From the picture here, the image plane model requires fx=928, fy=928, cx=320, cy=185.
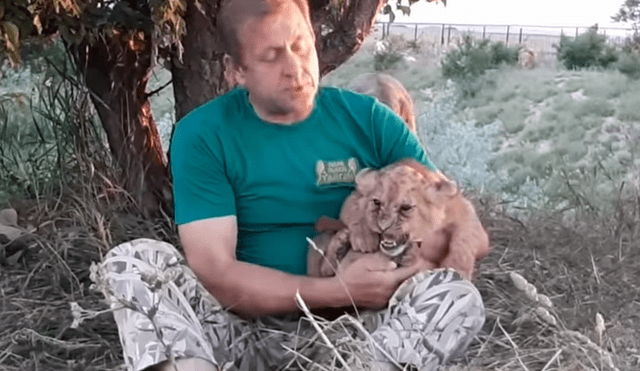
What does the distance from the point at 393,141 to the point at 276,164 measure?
0.35 meters

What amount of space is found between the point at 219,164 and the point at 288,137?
21 cm

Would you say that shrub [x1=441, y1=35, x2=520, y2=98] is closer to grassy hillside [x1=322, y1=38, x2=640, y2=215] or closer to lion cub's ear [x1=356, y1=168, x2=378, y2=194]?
grassy hillside [x1=322, y1=38, x2=640, y2=215]

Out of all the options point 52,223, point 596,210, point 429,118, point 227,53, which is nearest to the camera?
point 227,53

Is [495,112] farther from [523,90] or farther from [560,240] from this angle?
[560,240]

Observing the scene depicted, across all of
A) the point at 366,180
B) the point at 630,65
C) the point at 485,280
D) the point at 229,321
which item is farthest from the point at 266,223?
the point at 630,65

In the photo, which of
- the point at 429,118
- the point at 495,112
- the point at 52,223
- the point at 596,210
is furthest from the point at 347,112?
the point at 495,112

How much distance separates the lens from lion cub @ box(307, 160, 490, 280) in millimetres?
2361

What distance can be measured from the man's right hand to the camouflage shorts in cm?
3

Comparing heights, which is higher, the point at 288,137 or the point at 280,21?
the point at 280,21

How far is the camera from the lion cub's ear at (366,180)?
2.41 metres

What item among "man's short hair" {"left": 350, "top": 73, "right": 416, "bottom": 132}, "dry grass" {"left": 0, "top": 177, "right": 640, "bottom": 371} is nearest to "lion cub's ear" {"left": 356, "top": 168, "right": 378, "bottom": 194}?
"dry grass" {"left": 0, "top": 177, "right": 640, "bottom": 371}

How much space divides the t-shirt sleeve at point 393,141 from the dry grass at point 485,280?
589mm

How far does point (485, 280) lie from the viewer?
3.94 m

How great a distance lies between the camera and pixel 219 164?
263 centimetres
